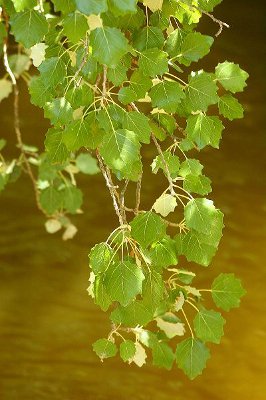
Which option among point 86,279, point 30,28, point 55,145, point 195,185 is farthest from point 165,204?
point 86,279

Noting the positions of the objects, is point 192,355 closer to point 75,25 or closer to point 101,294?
point 101,294

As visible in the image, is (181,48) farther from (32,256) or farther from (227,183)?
(227,183)

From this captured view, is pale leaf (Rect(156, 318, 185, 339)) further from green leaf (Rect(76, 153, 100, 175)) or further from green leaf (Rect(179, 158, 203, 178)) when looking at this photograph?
green leaf (Rect(76, 153, 100, 175))

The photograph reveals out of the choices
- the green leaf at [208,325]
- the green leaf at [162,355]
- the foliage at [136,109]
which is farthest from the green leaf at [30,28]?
the green leaf at [162,355]

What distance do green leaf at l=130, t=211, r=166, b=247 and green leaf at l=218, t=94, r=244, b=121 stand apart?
0.15 metres

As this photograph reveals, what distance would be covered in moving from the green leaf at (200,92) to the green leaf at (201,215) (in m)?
0.11

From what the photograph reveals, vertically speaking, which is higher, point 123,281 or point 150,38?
point 150,38

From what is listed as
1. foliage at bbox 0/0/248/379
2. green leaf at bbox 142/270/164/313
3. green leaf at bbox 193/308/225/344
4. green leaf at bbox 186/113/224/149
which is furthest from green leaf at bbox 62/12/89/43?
green leaf at bbox 193/308/225/344

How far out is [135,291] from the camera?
3.12 ft

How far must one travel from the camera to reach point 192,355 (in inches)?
43.3

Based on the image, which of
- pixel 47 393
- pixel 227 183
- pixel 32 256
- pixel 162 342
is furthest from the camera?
pixel 227 183

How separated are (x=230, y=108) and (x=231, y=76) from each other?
0.04 metres

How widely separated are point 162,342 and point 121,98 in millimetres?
449

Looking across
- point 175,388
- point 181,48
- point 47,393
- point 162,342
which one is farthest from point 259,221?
point 181,48
